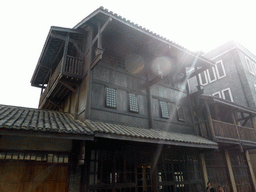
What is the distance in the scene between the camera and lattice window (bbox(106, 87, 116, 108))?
9438 mm

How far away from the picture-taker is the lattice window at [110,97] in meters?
9.44

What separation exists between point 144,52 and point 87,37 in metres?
3.55

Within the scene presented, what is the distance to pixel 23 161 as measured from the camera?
6938 mm

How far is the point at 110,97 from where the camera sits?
962cm

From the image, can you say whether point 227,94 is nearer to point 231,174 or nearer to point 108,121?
point 231,174

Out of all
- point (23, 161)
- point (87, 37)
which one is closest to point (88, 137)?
point (23, 161)

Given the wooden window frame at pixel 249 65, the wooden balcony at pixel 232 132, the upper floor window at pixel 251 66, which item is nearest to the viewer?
the wooden balcony at pixel 232 132

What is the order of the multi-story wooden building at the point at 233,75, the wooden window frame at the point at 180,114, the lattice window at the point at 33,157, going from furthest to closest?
the multi-story wooden building at the point at 233,75
the wooden window frame at the point at 180,114
the lattice window at the point at 33,157

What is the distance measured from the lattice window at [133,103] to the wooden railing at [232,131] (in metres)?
5.41

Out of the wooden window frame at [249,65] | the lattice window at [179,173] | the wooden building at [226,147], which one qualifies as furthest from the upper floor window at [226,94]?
the lattice window at [179,173]

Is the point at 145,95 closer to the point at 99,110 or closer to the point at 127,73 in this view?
the point at 127,73

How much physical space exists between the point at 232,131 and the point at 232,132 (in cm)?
7

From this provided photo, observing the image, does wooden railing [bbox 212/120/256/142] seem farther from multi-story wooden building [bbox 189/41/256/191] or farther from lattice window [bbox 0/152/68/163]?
lattice window [bbox 0/152/68/163]

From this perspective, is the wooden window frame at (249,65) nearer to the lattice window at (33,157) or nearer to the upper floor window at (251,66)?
the upper floor window at (251,66)
